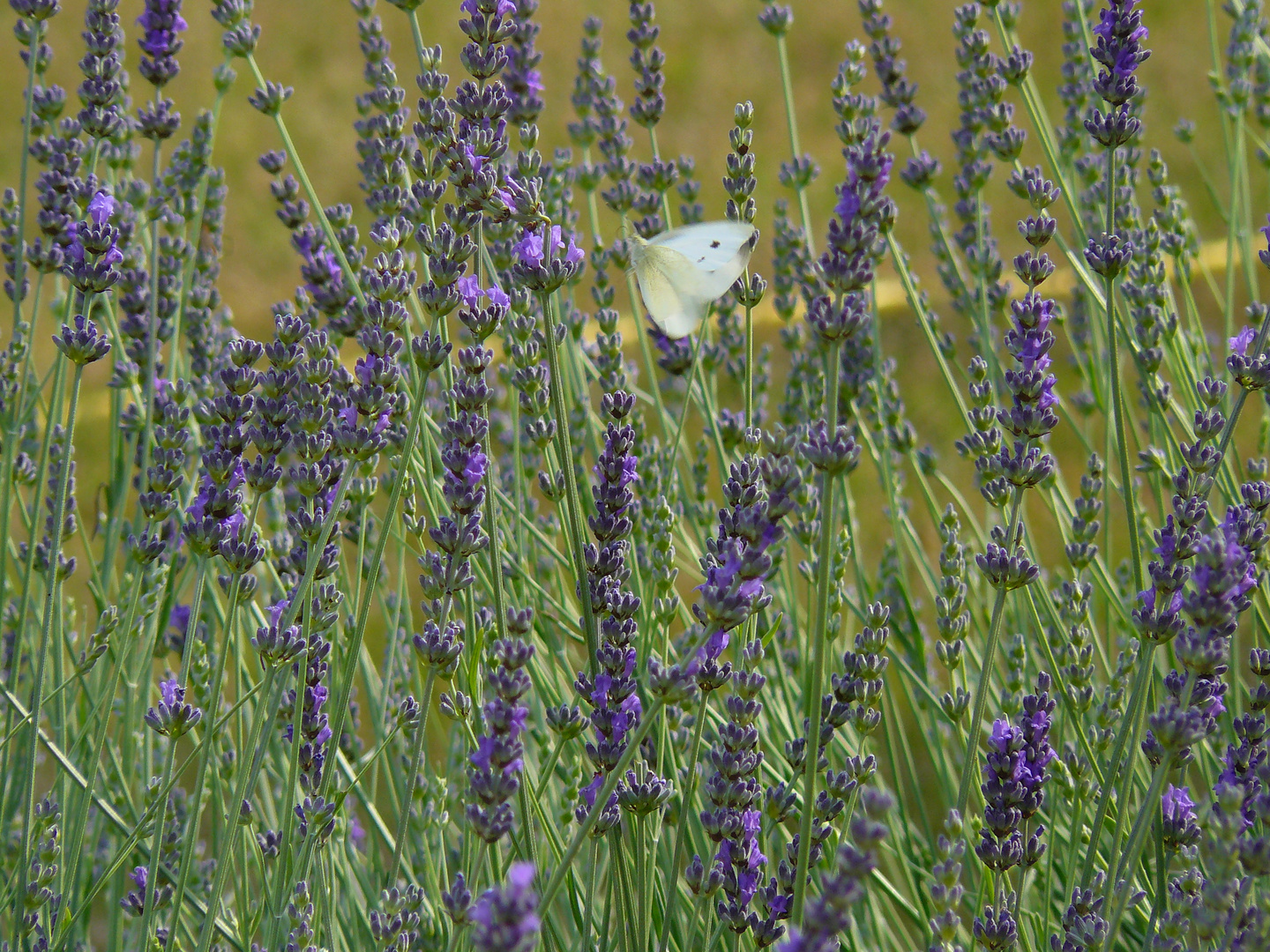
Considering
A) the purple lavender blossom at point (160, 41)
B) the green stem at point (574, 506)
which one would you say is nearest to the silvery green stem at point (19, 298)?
the purple lavender blossom at point (160, 41)

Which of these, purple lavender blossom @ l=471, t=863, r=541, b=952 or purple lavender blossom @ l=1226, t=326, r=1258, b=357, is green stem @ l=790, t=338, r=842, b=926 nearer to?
purple lavender blossom @ l=471, t=863, r=541, b=952

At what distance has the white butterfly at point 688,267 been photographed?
1.38 meters

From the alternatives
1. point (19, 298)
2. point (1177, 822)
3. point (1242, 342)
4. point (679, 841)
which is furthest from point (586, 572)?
point (19, 298)

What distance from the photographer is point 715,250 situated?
1404mm

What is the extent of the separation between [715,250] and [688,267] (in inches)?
3.2

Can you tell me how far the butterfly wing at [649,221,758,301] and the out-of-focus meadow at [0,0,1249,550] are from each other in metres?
3.02

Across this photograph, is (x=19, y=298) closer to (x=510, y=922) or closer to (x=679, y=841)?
(x=679, y=841)

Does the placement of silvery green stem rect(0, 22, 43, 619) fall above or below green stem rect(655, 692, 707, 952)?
above

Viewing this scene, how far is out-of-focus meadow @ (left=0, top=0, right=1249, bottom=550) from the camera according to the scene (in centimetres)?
484

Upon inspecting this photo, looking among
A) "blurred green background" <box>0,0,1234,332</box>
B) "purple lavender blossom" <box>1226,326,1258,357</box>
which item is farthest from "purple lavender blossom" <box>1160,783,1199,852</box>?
"blurred green background" <box>0,0,1234,332</box>

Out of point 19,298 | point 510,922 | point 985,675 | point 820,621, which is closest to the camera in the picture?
point 510,922

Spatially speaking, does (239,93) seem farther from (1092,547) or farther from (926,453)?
(1092,547)

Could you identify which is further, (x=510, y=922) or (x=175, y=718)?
(x=175, y=718)

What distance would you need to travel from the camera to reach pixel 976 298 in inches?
83.5
